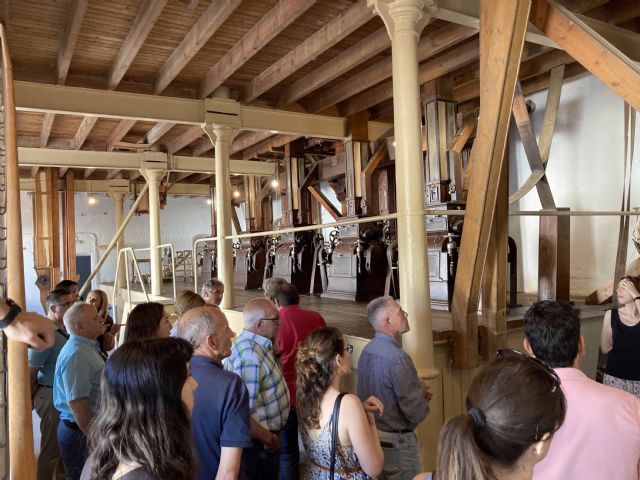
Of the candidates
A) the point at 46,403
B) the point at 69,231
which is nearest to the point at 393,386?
the point at 46,403

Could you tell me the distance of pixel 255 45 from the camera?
506cm

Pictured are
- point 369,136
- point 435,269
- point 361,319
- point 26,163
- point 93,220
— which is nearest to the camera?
point 361,319

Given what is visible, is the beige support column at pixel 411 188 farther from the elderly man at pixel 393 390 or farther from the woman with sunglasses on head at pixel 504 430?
the woman with sunglasses on head at pixel 504 430

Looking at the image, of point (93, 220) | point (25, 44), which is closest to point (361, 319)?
point (25, 44)

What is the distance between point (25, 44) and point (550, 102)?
5765 mm

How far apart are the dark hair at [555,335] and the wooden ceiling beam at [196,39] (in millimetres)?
3509

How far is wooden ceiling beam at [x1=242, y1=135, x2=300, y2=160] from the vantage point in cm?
903

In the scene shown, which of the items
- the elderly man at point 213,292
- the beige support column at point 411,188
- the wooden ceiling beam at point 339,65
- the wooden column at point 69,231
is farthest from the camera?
the wooden column at point 69,231

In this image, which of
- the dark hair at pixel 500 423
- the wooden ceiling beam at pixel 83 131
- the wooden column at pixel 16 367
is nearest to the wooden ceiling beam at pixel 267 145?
the wooden ceiling beam at pixel 83 131

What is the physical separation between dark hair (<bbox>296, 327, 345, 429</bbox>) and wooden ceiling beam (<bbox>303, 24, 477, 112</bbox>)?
3.71 meters

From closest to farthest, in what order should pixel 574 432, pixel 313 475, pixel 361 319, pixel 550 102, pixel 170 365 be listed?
pixel 170 365, pixel 574 432, pixel 313 475, pixel 361 319, pixel 550 102

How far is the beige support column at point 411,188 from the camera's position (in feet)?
11.4

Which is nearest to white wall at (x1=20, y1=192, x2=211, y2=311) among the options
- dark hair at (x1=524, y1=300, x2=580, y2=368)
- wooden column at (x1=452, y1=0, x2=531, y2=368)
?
wooden column at (x1=452, y1=0, x2=531, y2=368)

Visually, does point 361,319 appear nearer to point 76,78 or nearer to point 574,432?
point 574,432
